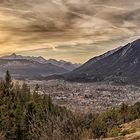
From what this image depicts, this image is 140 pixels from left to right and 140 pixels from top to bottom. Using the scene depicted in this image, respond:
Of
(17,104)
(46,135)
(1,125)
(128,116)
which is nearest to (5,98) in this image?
(17,104)

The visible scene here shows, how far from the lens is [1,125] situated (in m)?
76.7

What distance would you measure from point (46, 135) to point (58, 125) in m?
1.82

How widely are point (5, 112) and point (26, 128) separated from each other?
6265 mm

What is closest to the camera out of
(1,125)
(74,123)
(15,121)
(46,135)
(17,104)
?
(46,135)

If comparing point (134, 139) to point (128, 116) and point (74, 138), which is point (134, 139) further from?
point (128, 116)

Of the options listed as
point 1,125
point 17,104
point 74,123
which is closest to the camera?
point 74,123

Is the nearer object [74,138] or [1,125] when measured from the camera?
[74,138]

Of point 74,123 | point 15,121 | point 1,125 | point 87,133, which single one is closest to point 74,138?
point 87,133

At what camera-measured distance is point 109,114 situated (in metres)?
128

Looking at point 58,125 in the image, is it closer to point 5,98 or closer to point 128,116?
point 5,98

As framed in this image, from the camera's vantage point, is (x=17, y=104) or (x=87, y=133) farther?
(x=17, y=104)

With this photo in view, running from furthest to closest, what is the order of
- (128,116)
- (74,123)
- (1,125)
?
(128,116)
(1,125)
(74,123)

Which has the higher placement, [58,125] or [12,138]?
[58,125]

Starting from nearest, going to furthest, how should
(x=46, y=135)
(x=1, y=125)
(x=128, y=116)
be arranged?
(x=46, y=135)
(x=1, y=125)
(x=128, y=116)
